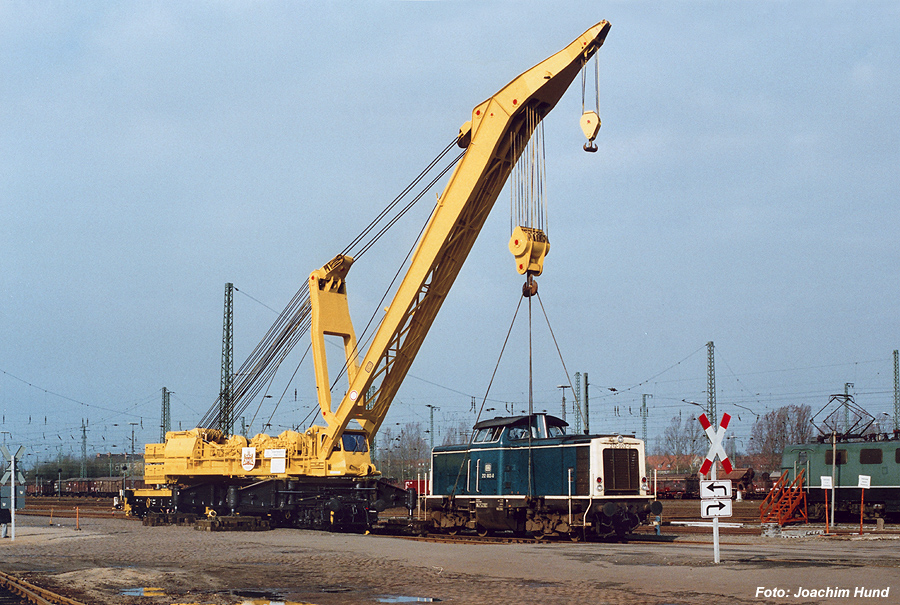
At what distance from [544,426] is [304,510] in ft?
31.5

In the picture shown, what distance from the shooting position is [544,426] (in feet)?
79.5

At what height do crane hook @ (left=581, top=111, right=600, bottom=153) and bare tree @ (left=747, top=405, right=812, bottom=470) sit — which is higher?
crane hook @ (left=581, top=111, right=600, bottom=153)

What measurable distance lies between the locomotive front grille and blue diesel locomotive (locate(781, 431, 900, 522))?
10222 mm

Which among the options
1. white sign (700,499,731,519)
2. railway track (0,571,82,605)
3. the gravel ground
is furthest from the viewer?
white sign (700,499,731,519)

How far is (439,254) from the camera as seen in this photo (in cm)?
2669

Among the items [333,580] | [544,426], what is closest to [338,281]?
[544,426]

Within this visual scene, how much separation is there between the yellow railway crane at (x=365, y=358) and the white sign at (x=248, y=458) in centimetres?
3

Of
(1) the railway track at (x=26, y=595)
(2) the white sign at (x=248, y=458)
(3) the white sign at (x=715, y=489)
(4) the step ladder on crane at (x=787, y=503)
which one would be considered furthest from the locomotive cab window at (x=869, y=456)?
(1) the railway track at (x=26, y=595)

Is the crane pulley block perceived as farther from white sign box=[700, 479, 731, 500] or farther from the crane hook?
white sign box=[700, 479, 731, 500]

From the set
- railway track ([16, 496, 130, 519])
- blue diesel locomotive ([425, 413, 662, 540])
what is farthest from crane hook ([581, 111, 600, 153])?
railway track ([16, 496, 130, 519])

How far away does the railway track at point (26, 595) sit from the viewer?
1297 centimetres

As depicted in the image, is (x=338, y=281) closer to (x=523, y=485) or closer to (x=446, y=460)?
(x=446, y=460)

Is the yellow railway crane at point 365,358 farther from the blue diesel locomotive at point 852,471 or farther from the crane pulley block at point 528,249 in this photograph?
the blue diesel locomotive at point 852,471

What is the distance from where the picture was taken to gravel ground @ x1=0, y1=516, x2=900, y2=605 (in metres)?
12.4
